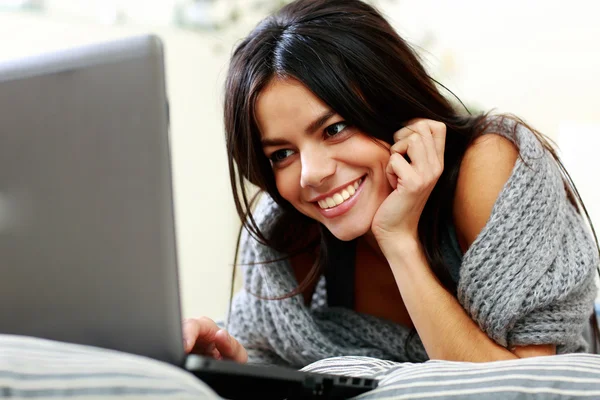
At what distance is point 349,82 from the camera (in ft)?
3.47

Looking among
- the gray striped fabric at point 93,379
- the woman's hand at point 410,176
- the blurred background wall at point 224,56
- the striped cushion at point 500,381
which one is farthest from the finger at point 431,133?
the blurred background wall at point 224,56

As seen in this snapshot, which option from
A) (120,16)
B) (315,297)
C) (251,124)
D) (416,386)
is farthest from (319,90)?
(120,16)

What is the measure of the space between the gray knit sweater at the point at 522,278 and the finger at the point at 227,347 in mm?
291

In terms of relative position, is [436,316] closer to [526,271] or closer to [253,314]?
[526,271]

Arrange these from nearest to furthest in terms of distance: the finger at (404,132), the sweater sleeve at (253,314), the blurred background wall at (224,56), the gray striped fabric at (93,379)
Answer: the gray striped fabric at (93,379) → the finger at (404,132) → the sweater sleeve at (253,314) → the blurred background wall at (224,56)

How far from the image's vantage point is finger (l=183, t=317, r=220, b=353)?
86 centimetres

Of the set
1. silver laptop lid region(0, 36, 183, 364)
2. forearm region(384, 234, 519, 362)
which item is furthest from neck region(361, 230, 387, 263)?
silver laptop lid region(0, 36, 183, 364)

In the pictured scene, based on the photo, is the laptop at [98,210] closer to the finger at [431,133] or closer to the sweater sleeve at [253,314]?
A: the finger at [431,133]

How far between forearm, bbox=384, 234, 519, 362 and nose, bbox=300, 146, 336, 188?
160 millimetres

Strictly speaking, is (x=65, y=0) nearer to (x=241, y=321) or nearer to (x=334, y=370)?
(x=241, y=321)

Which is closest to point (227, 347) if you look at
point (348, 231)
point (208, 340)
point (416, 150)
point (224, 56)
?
point (208, 340)

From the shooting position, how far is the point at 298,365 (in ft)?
4.25

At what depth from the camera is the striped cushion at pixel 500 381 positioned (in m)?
0.55

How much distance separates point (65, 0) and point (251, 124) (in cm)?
126
